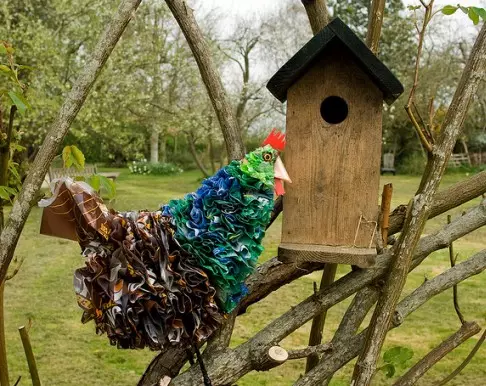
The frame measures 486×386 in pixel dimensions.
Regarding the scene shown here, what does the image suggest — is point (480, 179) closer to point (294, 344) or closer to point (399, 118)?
point (294, 344)

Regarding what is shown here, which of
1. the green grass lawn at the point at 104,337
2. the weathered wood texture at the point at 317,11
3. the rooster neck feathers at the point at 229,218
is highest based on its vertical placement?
the weathered wood texture at the point at 317,11

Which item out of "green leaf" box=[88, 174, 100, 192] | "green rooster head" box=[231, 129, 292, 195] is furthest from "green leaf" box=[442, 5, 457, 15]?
"green leaf" box=[88, 174, 100, 192]

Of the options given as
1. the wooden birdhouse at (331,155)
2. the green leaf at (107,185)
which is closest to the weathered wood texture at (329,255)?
the wooden birdhouse at (331,155)

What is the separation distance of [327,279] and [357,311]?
0.71ft

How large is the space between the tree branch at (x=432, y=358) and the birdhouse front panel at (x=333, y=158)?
534 millimetres

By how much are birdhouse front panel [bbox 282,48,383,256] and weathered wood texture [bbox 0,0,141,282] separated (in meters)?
0.56

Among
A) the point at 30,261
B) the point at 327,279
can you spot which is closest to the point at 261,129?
the point at 30,261

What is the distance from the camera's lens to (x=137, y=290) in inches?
56.5

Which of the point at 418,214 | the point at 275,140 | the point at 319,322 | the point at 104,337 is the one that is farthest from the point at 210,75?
the point at 104,337

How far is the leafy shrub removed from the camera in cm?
2311

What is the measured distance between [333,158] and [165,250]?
64 centimetres

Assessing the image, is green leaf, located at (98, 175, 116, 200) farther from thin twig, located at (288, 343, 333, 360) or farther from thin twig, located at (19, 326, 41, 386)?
thin twig, located at (288, 343, 333, 360)

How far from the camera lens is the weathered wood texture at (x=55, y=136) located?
1.54m

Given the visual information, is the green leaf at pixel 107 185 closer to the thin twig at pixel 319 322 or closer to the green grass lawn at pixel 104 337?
the thin twig at pixel 319 322
